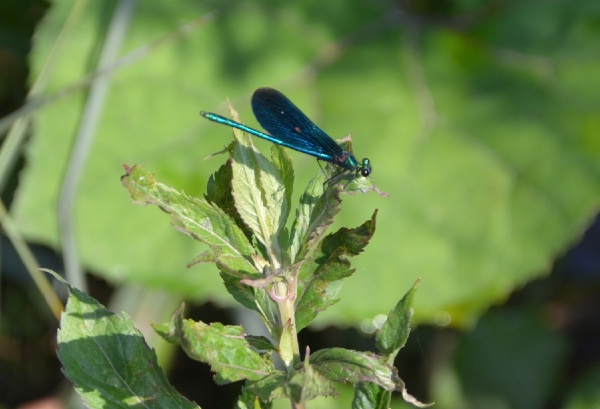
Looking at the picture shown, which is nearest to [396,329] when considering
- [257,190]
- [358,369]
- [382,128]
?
[358,369]

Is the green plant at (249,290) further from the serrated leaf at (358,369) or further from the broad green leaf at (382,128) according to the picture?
the broad green leaf at (382,128)

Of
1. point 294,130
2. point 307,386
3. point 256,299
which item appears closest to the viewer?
point 307,386

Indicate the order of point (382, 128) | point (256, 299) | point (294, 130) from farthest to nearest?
point (382, 128) < point (294, 130) < point (256, 299)

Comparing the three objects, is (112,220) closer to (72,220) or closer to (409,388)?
(72,220)

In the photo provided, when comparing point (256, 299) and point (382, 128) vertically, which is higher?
point (256, 299)

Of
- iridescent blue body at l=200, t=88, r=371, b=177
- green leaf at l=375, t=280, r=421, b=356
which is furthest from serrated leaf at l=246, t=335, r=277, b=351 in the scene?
iridescent blue body at l=200, t=88, r=371, b=177

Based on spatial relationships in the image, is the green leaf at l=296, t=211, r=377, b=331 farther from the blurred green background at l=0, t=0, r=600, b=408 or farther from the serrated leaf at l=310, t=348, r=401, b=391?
the blurred green background at l=0, t=0, r=600, b=408

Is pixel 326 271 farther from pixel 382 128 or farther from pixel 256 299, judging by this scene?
pixel 382 128
